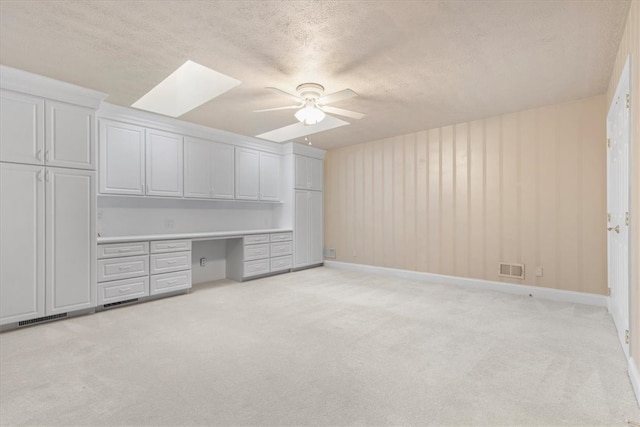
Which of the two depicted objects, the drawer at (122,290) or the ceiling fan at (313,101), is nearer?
the ceiling fan at (313,101)

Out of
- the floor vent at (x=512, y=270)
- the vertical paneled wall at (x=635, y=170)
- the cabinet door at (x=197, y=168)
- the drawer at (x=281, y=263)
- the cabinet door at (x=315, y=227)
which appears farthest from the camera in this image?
the cabinet door at (x=315, y=227)

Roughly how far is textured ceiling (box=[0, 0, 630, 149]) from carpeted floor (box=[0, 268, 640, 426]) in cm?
242

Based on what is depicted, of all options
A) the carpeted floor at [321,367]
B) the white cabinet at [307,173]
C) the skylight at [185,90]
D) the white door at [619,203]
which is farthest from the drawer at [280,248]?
the white door at [619,203]

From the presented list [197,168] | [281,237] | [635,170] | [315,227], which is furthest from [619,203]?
Answer: [197,168]

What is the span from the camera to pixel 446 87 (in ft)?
11.4

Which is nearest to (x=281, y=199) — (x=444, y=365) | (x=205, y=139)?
(x=205, y=139)

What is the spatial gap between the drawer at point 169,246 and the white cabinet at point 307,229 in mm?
2085

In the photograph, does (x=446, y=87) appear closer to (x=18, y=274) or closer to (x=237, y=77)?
(x=237, y=77)

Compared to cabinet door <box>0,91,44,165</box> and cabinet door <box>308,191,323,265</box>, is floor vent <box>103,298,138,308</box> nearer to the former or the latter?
cabinet door <box>0,91,44,165</box>

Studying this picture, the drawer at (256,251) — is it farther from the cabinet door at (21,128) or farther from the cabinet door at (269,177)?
the cabinet door at (21,128)

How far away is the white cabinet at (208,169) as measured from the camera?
4.76m

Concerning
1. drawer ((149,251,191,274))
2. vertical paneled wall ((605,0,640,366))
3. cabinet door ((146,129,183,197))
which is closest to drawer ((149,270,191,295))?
drawer ((149,251,191,274))

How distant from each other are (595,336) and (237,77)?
158 inches

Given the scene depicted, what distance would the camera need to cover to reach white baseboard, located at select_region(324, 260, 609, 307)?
3.80m
